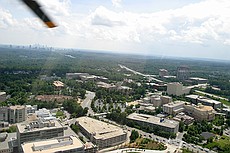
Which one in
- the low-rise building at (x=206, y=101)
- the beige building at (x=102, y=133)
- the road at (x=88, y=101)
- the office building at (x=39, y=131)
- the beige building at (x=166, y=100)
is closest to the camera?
the office building at (x=39, y=131)

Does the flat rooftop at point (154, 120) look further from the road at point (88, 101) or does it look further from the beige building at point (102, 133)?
the road at point (88, 101)

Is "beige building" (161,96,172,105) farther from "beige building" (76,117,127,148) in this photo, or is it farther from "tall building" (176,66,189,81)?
"tall building" (176,66,189,81)

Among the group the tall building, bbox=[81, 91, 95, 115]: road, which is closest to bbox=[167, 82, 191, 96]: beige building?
bbox=[81, 91, 95, 115]: road

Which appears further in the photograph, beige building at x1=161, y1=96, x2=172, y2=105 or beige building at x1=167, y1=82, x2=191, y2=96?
beige building at x1=167, y1=82, x2=191, y2=96

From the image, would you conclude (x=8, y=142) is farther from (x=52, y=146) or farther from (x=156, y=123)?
(x=156, y=123)

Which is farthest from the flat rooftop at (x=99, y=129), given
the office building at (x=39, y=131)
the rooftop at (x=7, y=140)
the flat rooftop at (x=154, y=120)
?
the rooftop at (x=7, y=140)

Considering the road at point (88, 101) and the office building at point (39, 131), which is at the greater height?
the office building at point (39, 131)
